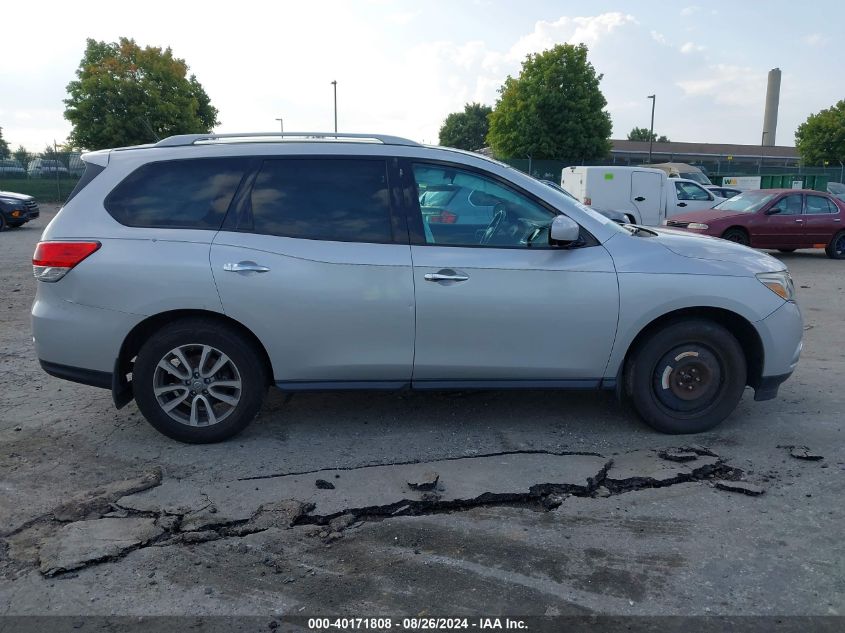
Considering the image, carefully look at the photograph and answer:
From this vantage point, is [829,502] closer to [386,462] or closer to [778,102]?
[386,462]

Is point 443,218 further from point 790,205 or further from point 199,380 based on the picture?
point 790,205

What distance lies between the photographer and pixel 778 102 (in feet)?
283

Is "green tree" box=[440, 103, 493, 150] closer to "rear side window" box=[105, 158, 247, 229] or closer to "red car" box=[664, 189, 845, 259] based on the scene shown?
"red car" box=[664, 189, 845, 259]

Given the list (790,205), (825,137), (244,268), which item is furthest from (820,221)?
(825,137)

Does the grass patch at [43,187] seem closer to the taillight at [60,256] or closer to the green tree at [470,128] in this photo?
the taillight at [60,256]

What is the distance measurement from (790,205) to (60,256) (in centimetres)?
1488

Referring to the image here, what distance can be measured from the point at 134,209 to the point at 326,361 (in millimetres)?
1531

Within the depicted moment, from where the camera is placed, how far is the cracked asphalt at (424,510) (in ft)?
9.68

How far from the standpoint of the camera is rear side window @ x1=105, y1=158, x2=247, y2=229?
4.39 m

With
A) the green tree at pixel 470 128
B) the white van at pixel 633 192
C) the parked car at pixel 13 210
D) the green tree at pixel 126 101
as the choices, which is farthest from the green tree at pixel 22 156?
the green tree at pixel 470 128

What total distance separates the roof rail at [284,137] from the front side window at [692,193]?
630 inches

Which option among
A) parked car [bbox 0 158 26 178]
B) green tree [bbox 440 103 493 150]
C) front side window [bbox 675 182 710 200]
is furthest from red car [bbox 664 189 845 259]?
green tree [bbox 440 103 493 150]

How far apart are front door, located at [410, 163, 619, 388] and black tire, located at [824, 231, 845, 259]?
13791 mm

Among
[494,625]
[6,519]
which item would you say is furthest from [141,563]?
[494,625]
